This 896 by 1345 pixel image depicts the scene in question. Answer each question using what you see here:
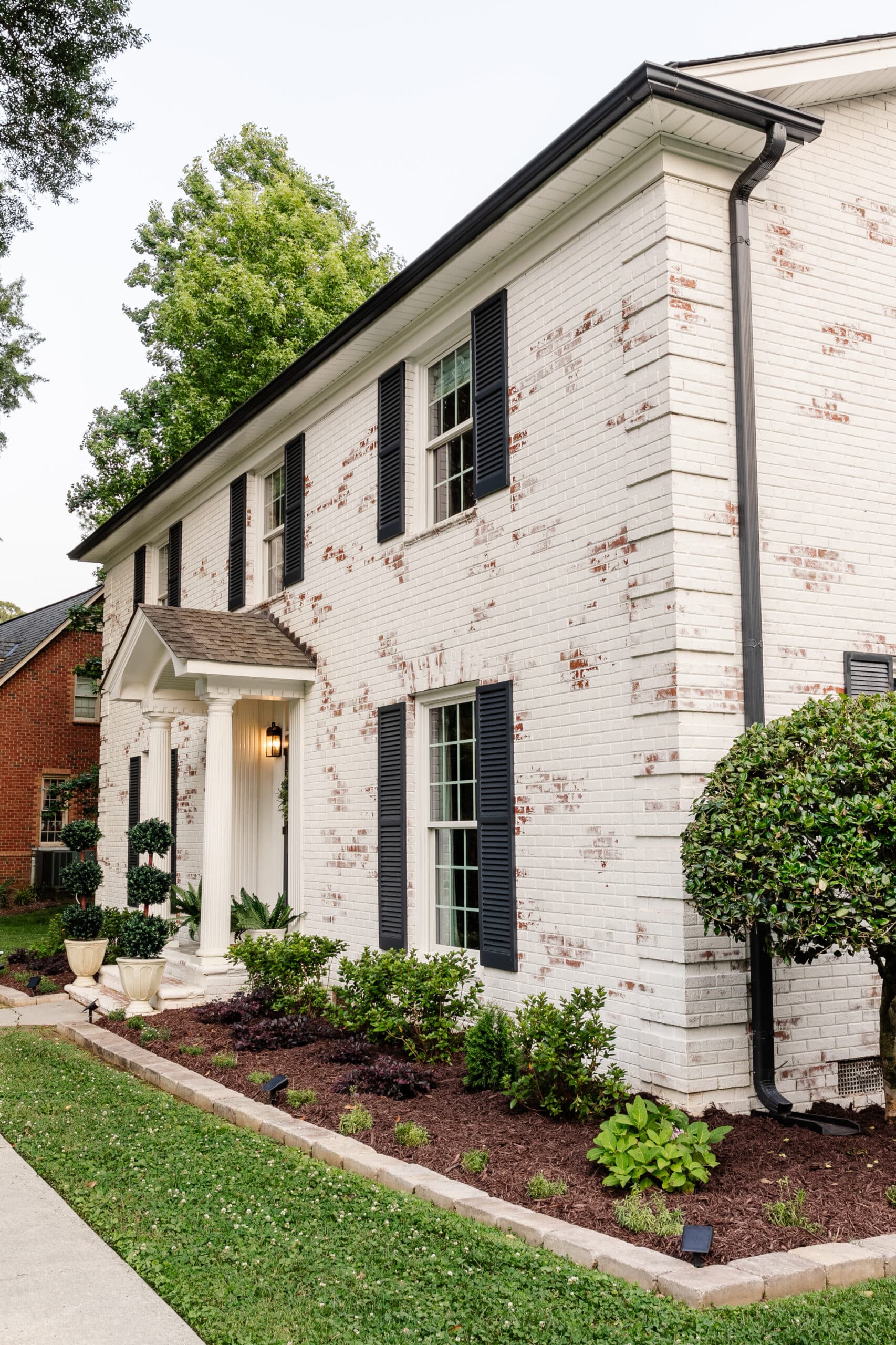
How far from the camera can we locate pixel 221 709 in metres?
10.4

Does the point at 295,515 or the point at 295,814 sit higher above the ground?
the point at 295,515

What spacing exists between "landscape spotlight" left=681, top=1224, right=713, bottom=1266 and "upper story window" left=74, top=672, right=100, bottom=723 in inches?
908

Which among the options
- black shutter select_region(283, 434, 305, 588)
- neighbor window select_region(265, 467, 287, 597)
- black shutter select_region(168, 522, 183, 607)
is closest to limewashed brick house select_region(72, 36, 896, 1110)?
black shutter select_region(283, 434, 305, 588)

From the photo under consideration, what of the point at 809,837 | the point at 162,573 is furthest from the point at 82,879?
the point at 809,837

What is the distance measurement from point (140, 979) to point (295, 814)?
2097 mm

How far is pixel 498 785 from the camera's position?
7.53 m

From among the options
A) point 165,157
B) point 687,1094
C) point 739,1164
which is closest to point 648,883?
point 687,1094

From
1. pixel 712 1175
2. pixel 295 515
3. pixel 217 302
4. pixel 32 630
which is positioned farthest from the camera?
pixel 32 630

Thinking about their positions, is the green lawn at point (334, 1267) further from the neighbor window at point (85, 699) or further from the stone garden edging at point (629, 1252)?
the neighbor window at point (85, 699)

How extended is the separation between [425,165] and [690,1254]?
66.7 feet

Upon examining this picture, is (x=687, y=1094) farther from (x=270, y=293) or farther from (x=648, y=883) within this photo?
(x=270, y=293)

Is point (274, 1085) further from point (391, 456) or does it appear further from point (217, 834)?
point (391, 456)

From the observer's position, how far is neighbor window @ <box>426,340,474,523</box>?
865 centimetres

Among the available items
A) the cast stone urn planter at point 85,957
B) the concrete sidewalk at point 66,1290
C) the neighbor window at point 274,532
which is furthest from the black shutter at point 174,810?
the concrete sidewalk at point 66,1290
